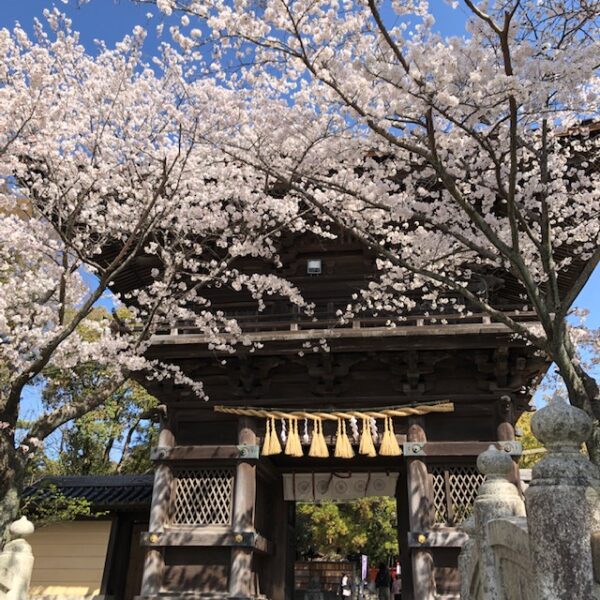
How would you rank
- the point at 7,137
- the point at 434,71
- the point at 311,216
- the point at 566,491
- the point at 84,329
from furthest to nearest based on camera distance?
the point at 84,329
the point at 311,216
the point at 7,137
the point at 434,71
the point at 566,491

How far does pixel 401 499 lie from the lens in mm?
10938

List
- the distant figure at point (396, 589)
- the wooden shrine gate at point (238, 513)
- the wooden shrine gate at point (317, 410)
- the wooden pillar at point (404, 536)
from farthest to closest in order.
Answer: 1. the distant figure at point (396, 589)
2. the wooden pillar at point (404, 536)
3. the wooden shrine gate at point (317, 410)
4. the wooden shrine gate at point (238, 513)

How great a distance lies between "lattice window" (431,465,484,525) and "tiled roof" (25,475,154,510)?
20.6 feet

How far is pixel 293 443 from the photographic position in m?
9.18

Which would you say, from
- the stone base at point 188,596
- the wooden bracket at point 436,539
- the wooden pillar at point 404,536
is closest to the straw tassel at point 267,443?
the stone base at point 188,596

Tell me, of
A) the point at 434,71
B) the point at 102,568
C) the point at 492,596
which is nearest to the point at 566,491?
the point at 492,596

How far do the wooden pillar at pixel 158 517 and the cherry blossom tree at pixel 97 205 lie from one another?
4.01 feet

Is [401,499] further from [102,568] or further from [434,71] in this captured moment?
[434,71]

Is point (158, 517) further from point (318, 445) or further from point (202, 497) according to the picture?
point (318, 445)

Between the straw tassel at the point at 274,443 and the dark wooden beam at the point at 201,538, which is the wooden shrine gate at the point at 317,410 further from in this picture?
the straw tassel at the point at 274,443

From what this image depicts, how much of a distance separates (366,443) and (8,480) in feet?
17.2

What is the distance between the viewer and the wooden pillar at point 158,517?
8797 mm

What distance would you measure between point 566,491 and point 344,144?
5.17 m

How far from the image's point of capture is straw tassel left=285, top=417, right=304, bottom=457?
9.11m
